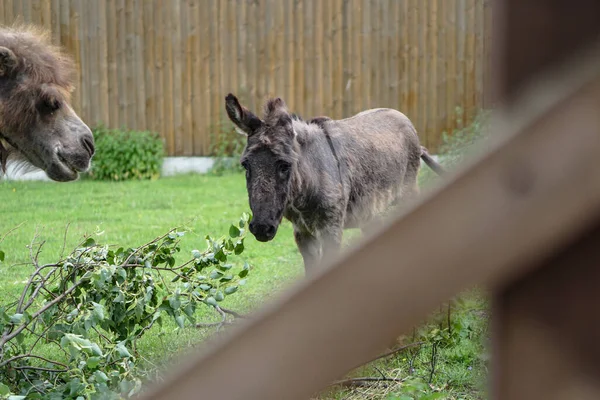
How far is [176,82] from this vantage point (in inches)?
583

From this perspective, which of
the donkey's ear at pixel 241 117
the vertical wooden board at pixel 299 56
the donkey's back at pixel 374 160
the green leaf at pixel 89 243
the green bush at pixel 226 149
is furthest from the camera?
the vertical wooden board at pixel 299 56

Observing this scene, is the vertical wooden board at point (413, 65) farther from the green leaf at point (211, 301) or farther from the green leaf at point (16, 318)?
the green leaf at point (16, 318)

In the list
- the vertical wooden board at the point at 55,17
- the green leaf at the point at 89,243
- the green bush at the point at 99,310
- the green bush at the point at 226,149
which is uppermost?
the green leaf at the point at 89,243

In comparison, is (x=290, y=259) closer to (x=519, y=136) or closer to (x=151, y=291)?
(x=151, y=291)

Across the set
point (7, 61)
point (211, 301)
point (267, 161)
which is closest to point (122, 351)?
point (211, 301)

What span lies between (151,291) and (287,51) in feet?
34.2

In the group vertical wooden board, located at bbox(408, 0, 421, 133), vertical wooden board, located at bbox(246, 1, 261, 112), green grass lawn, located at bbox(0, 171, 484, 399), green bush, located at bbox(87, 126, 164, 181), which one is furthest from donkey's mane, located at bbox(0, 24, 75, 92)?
vertical wooden board, located at bbox(408, 0, 421, 133)

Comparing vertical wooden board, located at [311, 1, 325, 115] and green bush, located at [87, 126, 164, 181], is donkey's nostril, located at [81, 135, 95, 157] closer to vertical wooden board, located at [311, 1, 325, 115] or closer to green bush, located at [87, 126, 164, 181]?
green bush, located at [87, 126, 164, 181]

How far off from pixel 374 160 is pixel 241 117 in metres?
1.76

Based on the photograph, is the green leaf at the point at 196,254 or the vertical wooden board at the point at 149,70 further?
the vertical wooden board at the point at 149,70

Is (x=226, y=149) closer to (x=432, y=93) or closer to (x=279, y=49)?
(x=279, y=49)

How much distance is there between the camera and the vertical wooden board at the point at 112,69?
14.7 meters

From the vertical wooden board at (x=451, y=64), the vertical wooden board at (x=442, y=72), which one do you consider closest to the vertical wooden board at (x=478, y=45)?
the vertical wooden board at (x=451, y=64)

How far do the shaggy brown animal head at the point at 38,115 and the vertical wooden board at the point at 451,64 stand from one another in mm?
9978
